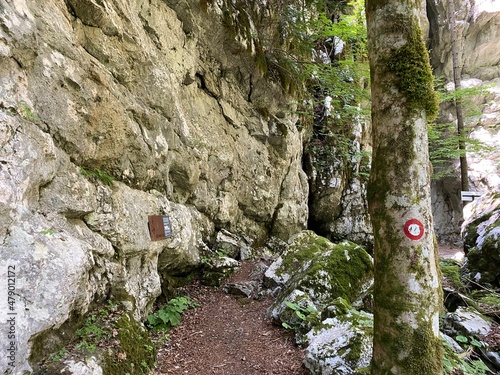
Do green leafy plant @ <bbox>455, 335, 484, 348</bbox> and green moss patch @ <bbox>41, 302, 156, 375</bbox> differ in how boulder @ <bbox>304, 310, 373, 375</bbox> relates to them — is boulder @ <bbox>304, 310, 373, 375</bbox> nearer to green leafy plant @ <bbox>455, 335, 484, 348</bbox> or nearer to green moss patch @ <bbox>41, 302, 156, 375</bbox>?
green moss patch @ <bbox>41, 302, 156, 375</bbox>

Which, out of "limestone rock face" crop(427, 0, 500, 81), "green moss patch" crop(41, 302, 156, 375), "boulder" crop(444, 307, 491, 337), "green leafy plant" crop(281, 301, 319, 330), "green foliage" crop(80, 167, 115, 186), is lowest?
"boulder" crop(444, 307, 491, 337)

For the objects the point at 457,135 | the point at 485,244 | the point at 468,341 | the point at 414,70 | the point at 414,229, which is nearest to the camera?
the point at 414,229

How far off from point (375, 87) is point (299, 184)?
10.1m

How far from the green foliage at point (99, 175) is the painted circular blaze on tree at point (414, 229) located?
3.88 metres

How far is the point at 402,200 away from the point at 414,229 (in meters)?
0.25

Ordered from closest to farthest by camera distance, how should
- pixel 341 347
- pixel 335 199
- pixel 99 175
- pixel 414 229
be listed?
pixel 414 229 < pixel 341 347 < pixel 99 175 < pixel 335 199

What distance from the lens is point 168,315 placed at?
525cm

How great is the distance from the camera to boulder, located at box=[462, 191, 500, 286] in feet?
27.5

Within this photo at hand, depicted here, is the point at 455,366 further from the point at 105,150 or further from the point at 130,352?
the point at 105,150

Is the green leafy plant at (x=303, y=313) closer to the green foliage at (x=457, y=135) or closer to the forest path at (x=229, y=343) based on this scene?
the forest path at (x=229, y=343)

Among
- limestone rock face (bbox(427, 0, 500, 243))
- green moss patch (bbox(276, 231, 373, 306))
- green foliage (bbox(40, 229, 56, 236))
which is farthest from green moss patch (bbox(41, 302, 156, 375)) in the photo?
limestone rock face (bbox(427, 0, 500, 243))

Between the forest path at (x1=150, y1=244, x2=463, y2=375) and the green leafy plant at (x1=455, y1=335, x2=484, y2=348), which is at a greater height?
the forest path at (x1=150, y1=244, x2=463, y2=375)

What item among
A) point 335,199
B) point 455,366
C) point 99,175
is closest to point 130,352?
point 99,175

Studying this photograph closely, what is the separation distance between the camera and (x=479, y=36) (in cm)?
2411
